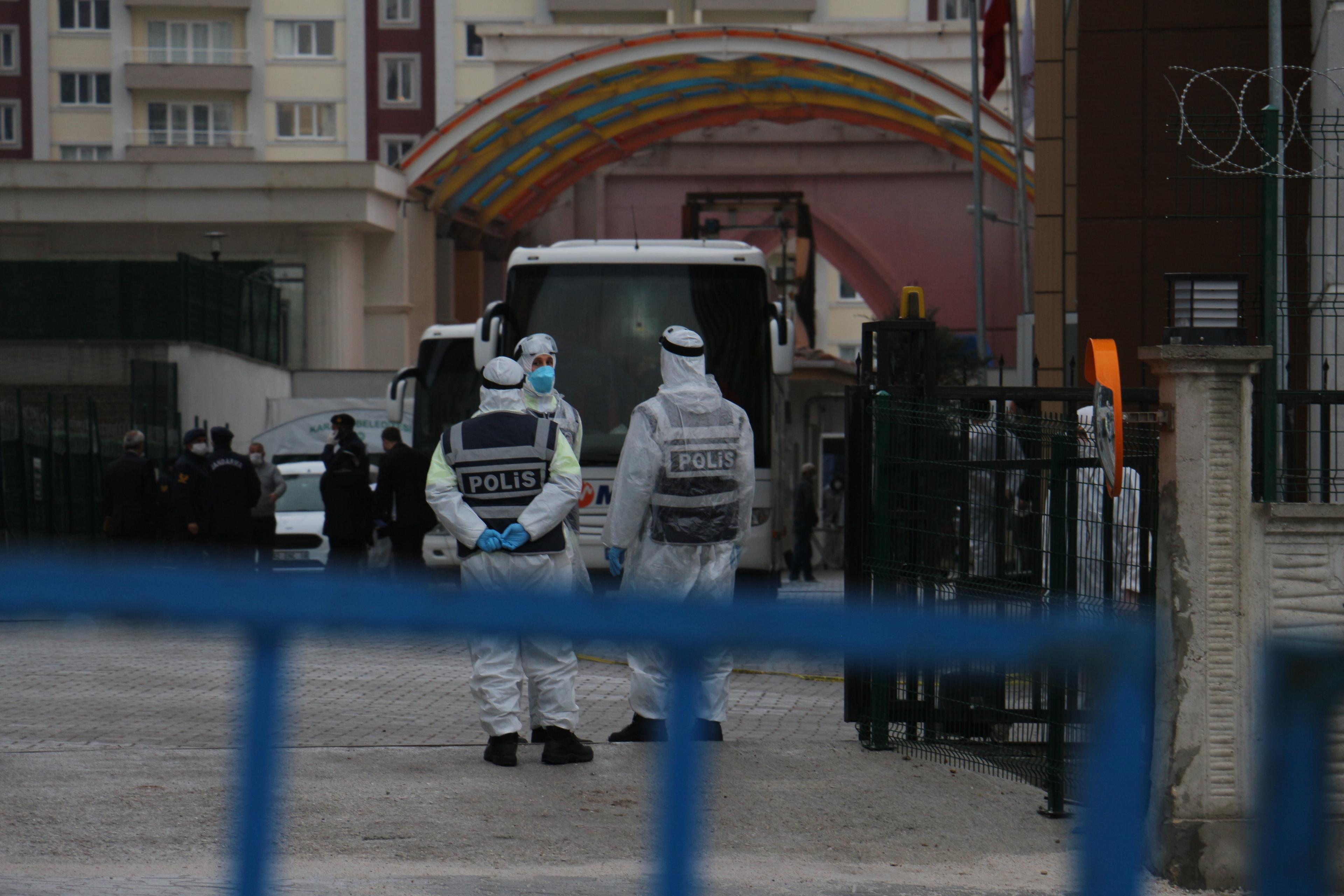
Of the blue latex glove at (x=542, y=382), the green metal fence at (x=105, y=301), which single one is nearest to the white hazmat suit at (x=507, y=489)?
the blue latex glove at (x=542, y=382)

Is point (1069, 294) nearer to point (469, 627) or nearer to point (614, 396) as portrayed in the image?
point (614, 396)

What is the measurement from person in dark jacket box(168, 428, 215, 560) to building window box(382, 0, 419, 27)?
51718 mm

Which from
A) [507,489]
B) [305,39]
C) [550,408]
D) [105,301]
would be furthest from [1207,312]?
[305,39]

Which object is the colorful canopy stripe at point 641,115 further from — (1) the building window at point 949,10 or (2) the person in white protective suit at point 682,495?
(2) the person in white protective suit at point 682,495

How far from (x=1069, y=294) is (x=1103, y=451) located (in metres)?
16.5

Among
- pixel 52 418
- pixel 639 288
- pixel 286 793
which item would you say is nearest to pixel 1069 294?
pixel 639 288

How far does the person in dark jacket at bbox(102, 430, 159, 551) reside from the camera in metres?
17.1

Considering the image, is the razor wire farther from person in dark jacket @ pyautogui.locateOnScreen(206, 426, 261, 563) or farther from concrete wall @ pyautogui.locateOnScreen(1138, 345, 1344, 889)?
person in dark jacket @ pyautogui.locateOnScreen(206, 426, 261, 563)

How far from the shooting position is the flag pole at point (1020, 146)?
103 ft

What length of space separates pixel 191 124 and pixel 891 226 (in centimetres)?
2917

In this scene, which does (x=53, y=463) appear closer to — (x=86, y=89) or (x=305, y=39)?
(x=305, y=39)

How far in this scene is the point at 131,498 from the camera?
1714 cm

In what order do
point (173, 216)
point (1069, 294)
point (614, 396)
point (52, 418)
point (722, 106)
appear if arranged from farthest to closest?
1. point (722, 106)
2. point (173, 216)
3. point (1069, 294)
4. point (52, 418)
5. point (614, 396)

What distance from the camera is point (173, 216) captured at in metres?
40.5
